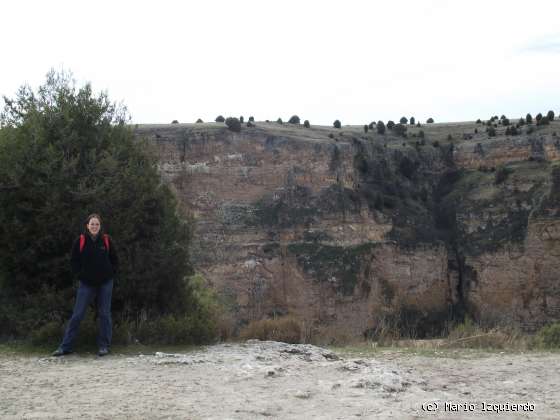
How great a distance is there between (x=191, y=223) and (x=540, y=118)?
48.7 metres

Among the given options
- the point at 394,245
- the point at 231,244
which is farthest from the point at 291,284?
the point at 394,245

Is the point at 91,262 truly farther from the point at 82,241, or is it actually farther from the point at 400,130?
the point at 400,130

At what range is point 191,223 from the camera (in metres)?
9.67

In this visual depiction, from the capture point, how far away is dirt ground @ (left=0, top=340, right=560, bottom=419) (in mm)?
4711

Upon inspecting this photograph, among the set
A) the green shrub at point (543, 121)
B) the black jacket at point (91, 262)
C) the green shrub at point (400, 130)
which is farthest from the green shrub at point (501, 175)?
the black jacket at point (91, 262)

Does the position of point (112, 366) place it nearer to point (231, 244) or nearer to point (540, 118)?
point (231, 244)

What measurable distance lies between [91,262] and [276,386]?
2.83m

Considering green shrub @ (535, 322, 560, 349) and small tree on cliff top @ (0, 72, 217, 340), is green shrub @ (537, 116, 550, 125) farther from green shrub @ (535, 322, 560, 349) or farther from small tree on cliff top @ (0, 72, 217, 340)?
small tree on cliff top @ (0, 72, 217, 340)

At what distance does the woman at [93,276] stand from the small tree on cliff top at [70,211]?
85cm

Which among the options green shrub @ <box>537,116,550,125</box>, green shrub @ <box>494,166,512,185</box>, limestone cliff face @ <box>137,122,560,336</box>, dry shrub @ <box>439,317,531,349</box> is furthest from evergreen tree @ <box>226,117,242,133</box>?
dry shrub @ <box>439,317,531,349</box>

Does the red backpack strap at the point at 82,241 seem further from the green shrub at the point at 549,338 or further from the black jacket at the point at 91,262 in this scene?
the green shrub at the point at 549,338

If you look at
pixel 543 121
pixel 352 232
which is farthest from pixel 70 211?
pixel 543 121

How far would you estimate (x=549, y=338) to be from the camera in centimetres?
928

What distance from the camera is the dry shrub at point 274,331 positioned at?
966 centimetres
